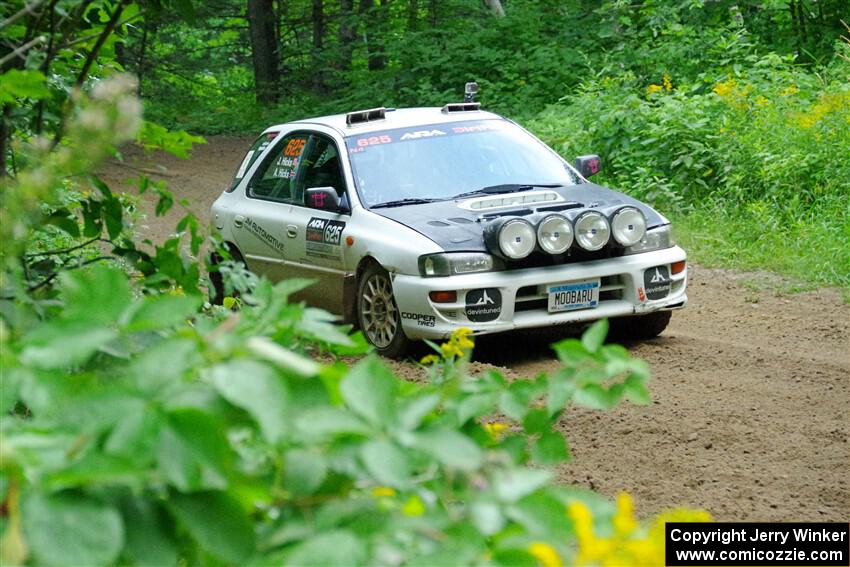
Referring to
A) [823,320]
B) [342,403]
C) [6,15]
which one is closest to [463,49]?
[823,320]

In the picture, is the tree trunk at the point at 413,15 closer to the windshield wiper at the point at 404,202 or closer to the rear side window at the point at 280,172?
the rear side window at the point at 280,172

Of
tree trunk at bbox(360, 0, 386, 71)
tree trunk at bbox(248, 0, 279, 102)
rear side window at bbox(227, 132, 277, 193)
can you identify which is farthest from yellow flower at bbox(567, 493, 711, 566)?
tree trunk at bbox(248, 0, 279, 102)

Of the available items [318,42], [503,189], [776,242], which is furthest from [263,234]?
[318,42]

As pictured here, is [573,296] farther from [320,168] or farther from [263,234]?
[263,234]

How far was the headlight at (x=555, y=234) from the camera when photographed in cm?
794

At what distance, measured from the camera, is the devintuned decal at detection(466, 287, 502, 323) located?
787 centimetres

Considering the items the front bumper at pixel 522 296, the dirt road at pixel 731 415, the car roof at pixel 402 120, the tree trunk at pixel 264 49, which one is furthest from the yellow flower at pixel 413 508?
the tree trunk at pixel 264 49

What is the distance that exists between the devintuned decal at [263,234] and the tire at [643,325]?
2685mm

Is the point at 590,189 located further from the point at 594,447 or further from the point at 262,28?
the point at 262,28

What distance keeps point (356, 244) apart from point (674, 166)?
6.70 metres

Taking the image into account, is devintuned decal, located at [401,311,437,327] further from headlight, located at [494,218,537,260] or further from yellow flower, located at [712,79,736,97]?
yellow flower, located at [712,79,736,97]

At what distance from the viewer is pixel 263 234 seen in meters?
9.74

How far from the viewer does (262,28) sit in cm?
3014

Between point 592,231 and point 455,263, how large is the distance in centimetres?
96
